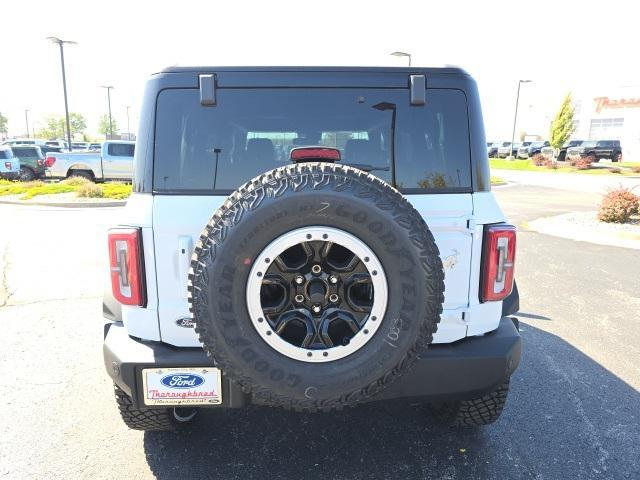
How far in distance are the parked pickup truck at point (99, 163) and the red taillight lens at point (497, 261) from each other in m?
17.7

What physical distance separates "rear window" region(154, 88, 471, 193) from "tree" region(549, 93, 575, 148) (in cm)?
4131

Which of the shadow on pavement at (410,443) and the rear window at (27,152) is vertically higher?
the rear window at (27,152)

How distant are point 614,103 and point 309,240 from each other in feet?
201

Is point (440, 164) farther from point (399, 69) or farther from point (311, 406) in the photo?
point (311, 406)

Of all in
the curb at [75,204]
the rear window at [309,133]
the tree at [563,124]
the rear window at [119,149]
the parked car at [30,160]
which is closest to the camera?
the rear window at [309,133]

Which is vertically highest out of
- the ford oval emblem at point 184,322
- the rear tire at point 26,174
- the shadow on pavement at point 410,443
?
the ford oval emblem at point 184,322

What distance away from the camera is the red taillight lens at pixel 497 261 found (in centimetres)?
223

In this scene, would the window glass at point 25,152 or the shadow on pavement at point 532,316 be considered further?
the window glass at point 25,152

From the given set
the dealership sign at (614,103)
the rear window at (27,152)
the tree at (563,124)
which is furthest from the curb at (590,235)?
the dealership sign at (614,103)

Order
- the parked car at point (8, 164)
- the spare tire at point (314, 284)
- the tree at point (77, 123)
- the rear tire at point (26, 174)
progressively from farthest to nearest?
1. the tree at point (77, 123)
2. the rear tire at point (26, 174)
3. the parked car at point (8, 164)
4. the spare tire at point (314, 284)

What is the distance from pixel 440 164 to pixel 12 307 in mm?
4948

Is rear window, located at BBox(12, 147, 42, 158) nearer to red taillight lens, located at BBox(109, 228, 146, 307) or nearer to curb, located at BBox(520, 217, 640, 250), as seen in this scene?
curb, located at BBox(520, 217, 640, 250)

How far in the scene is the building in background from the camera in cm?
4591

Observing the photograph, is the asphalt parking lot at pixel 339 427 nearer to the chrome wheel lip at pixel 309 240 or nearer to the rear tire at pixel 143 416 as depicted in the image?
the rear tire at pixel 143 416
